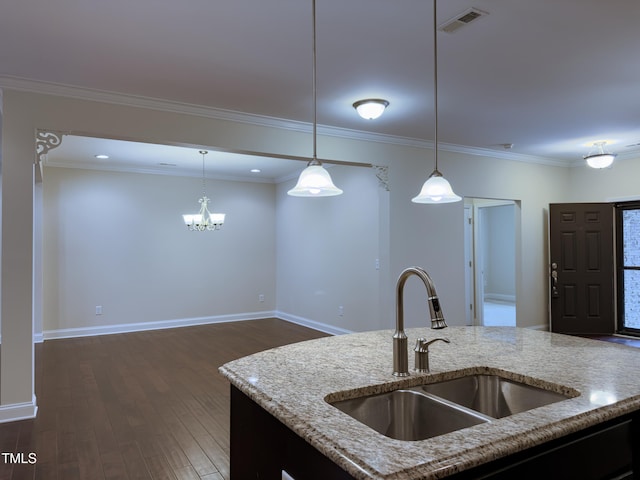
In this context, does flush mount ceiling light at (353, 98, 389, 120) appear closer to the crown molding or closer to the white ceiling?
the white ceiling

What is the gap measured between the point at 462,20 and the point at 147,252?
6.06 metres

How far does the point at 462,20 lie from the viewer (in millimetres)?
2562

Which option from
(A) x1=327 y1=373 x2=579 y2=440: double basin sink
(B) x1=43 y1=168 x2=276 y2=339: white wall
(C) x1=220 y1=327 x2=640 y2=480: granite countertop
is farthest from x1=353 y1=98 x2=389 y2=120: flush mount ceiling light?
(B) x1=43 y1=168 x2=276 y2=339: white wall

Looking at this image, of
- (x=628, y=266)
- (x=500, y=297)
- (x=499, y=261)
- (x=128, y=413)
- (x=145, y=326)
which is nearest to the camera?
(x=128, y=413)

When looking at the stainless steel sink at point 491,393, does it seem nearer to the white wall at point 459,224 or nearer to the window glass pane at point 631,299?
the white wall at point 459,224

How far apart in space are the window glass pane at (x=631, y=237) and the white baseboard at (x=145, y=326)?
5.71 m

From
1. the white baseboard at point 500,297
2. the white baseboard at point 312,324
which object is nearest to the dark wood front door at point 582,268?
the white baseboard at point 312,324

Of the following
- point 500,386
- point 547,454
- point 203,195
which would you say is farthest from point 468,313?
point 547,454

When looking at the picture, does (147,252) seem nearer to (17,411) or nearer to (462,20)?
(17,411)

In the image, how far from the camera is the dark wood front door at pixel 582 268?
6.37 m

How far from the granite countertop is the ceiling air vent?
5.75ft

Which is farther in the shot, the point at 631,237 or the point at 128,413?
the point at 631,237

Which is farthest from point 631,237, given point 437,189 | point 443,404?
point 443,404

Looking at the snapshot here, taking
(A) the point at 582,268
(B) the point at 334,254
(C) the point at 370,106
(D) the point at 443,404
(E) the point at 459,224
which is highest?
(C) the point at 370,106
